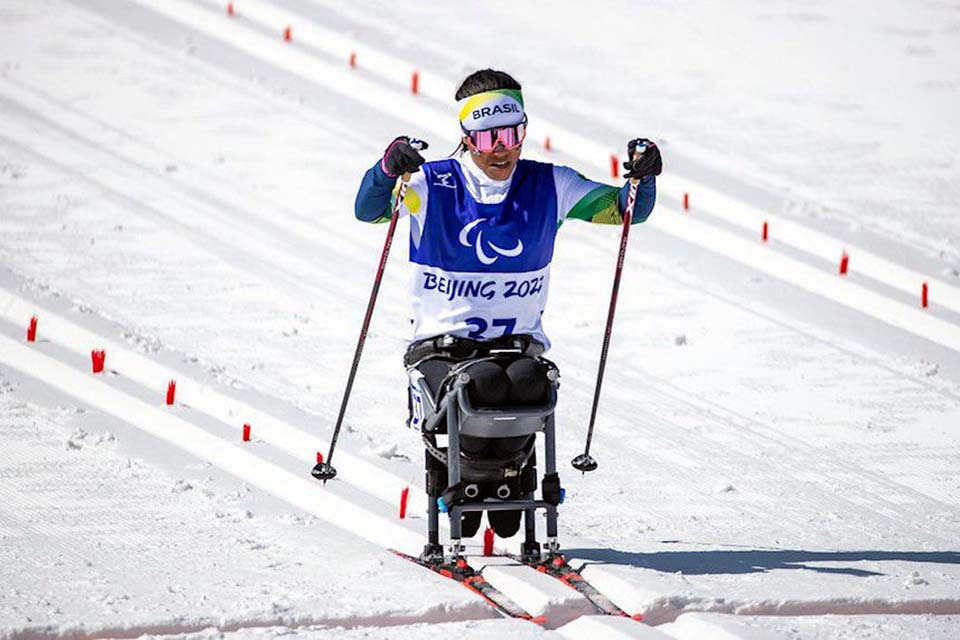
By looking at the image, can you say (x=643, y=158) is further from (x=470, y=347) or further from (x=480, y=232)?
(x=470, y=347)

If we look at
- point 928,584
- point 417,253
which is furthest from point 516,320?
point 928,584

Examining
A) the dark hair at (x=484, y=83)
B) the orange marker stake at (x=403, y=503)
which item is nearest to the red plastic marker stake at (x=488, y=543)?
the orange marker stake at (x=403, y=503)

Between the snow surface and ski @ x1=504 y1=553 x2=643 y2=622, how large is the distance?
6 centimetres

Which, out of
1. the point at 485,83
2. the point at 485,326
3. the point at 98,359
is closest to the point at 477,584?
the point at 485,326

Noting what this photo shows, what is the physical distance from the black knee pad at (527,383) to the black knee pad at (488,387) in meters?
0.03

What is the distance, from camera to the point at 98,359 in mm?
8961

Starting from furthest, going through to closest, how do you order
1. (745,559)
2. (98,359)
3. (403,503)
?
(98,359) → (403,503) → (745,559)

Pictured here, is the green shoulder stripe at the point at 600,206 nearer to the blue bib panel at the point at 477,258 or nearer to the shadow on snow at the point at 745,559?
the blue bib panel at the point at 477,258

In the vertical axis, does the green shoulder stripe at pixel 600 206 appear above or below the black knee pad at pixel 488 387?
above

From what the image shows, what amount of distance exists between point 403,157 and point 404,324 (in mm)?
4121

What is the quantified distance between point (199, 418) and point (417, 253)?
222 cm

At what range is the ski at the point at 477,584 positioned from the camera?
19.0 ft

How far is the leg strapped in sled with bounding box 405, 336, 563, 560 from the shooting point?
20.5 ft

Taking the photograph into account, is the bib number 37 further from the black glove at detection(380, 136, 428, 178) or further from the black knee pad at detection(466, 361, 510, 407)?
the black glove at detection(380, 136, 428, 178)
